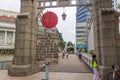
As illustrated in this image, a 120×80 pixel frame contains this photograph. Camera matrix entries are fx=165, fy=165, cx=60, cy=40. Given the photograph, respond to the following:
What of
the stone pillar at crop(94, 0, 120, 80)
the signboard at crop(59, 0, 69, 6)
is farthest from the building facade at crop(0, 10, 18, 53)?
the stone pillar at crop(94, 0, 120, 80)

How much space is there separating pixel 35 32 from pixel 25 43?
74.4 inches

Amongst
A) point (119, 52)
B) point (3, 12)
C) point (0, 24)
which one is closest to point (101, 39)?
point (119, 52)

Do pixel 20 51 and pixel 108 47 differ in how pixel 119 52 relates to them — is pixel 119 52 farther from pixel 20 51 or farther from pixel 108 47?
pixel 20 51

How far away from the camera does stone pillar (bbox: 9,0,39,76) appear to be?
36.4 ft

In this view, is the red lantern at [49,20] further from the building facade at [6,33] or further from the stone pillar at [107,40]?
the building facade at [6,33]

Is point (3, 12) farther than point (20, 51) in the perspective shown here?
Yes

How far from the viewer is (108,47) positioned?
32.3 feet

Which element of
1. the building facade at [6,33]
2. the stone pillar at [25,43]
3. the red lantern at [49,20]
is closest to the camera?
the red lantern at [49,20]

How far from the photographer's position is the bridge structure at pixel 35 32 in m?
9.86

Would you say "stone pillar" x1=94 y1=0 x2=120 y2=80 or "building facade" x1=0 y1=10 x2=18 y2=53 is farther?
"building facade" x1=0 y1=10 x2=18 y2=53

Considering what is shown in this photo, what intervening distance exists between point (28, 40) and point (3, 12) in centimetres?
5759

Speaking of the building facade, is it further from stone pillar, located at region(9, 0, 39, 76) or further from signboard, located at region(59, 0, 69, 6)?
signboard, located at region(59, 0, 69, 6)

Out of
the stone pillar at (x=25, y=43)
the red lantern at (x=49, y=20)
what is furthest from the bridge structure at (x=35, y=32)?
the red lantern at (x=49, y=20)

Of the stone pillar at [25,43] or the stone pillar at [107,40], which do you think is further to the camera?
the stone pillar at [25,43]
